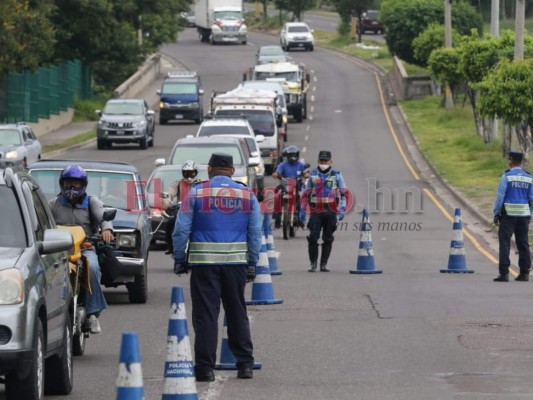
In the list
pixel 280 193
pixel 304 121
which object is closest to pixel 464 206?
pixel 280 193

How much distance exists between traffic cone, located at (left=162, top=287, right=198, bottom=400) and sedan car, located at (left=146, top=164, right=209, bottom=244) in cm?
1519

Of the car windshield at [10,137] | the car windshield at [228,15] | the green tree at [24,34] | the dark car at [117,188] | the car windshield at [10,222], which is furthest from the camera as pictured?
the car windshield at [228,15]

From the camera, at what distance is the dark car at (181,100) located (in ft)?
→ 198

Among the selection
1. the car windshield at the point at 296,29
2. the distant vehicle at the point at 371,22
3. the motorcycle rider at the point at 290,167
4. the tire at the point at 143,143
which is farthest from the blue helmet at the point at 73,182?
the distant vehicle at the point at 371,22

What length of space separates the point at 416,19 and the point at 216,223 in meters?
63.8

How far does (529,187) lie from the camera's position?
2003cm

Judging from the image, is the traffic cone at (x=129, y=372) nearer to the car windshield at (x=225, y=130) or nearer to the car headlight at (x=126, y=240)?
the car headlight at (x=126, y=240)

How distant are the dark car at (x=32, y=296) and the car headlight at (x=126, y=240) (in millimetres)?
5734

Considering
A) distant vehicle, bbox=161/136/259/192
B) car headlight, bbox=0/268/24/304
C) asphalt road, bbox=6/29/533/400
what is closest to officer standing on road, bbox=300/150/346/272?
asphalt road, bbox=6/29/533/400

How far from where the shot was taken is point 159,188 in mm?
26969

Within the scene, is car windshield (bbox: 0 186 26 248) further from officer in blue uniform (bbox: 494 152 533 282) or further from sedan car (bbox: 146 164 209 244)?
sedan car (bbox: 146 164 209 244)

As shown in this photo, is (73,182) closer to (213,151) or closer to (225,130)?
(213,151)

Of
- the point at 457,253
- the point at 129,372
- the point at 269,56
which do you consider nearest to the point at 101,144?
the point at 269,56

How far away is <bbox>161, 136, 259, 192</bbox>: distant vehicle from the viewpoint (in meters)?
29.7
